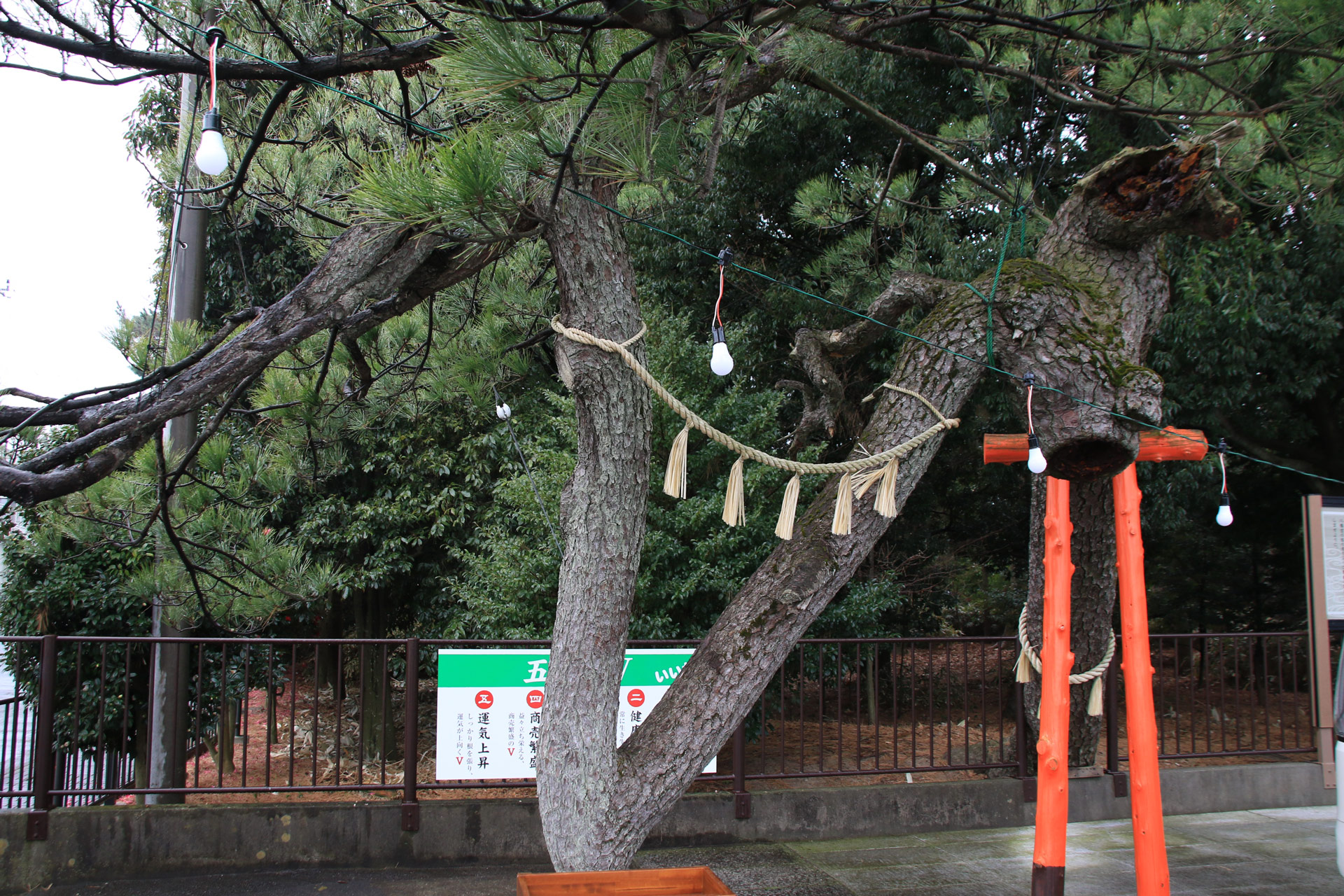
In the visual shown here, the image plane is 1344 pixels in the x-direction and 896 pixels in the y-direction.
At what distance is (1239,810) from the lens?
236 inches

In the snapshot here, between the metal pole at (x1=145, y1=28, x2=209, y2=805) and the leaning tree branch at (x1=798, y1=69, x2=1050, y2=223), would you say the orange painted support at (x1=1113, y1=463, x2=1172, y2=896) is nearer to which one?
the leaning tree branch at (x1=798, y1=69, x2=1050, y2=223)

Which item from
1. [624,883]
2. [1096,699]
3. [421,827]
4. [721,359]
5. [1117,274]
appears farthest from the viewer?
[421,827]

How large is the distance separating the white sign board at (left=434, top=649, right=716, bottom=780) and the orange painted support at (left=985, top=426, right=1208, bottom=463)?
2.26 meters

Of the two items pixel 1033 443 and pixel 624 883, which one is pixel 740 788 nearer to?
pixel 624 883

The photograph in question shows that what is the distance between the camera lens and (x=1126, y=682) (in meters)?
3.84

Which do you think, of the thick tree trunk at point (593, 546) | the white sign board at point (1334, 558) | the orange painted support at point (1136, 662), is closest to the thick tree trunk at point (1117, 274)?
the orange painted support at point (1136, 662)

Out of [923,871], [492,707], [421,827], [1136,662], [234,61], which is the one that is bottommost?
[923,871]

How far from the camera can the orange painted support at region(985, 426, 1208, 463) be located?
12.8 ft

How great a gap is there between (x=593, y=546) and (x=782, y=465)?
731 mm

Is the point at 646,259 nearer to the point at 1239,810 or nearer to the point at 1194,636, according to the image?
the point at 1194,636

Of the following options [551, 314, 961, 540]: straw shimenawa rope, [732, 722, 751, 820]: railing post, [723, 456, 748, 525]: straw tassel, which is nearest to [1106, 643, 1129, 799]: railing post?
[732, 722, 751, 820]: railing post

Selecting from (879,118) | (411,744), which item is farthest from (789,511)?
(411,744)

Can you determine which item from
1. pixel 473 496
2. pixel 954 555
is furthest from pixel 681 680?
pixel 954 555

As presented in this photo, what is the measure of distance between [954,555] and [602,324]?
747 centimetres
